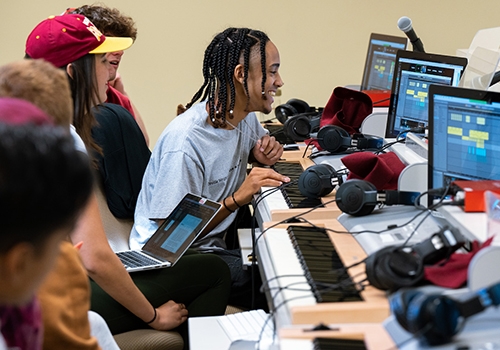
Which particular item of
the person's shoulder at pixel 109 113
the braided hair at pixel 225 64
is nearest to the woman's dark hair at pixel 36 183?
the person's shoulder at pixel 109 113

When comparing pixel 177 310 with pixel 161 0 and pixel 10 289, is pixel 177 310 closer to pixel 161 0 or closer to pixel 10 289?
pixel 10 289

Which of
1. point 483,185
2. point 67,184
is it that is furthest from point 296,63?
point 67,184

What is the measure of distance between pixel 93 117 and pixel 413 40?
50.3 inches

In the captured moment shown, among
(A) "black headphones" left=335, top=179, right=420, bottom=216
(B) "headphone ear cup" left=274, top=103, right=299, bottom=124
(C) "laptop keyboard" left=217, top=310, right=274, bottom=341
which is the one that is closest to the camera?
(C) "laptop keyboard" left=217, top=310, right=274, bottom=341

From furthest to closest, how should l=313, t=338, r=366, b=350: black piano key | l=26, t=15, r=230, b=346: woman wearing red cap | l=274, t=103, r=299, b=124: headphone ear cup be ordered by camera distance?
l=274, t=103, r=299, b=124: headphone ear cup
l=26, t=15, r=230, b=346: woman wearing red cap
l=313, t=338, r=366, b=350: black piano key

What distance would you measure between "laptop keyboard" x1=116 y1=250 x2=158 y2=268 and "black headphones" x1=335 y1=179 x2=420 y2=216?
1.99 feet

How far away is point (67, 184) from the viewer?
2.63ft

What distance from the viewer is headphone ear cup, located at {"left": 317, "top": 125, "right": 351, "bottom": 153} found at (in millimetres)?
2445

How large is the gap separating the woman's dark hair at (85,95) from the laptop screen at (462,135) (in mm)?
998

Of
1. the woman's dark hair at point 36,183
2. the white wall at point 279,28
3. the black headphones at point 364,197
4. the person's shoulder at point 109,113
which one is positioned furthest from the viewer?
the white wall at point 279,28

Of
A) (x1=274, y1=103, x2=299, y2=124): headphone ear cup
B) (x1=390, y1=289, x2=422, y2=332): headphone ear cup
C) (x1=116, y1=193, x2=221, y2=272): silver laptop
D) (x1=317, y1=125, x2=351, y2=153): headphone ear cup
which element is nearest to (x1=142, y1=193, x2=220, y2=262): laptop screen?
(x1=116, y1=193, x2=221, y2=272): silver laptop

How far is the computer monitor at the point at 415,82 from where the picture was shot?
229 cm

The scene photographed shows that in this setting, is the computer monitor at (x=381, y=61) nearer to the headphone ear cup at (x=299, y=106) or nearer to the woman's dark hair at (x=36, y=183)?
the headphone ear cup at (x=299, y=106)

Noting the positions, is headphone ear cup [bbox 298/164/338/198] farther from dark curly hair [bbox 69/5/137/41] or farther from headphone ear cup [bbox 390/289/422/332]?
dark curly hair [bbox 69/5/137/41]
